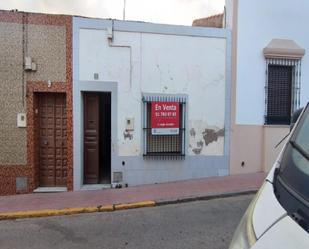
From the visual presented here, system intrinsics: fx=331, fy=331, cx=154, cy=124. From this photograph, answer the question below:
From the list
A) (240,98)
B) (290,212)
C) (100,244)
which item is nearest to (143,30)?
(240,98)

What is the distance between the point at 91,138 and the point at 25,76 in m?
2.36

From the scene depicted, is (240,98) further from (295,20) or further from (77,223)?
(77,223)

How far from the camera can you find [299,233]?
5.07ft

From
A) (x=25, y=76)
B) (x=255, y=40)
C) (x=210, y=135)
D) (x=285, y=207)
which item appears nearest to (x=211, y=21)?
(x=255, y=40)

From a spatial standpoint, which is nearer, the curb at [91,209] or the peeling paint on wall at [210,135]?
the curb at [91,209]

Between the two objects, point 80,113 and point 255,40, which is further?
point 255,40

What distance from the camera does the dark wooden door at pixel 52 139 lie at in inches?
352

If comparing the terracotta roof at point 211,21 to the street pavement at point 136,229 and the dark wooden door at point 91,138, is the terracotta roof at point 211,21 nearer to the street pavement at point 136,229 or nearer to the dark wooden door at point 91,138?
the dark wooden door at point 91,138

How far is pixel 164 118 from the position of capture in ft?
29.7

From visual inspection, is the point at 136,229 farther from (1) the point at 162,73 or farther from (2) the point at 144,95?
(1) the point at 162,73

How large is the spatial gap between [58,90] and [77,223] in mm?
3939

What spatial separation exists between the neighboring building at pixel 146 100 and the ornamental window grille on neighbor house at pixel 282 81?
135cm

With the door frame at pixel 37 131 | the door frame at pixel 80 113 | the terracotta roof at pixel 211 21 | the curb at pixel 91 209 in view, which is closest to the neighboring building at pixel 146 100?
the door frame at pixel 80 113

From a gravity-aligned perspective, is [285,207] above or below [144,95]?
below
